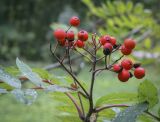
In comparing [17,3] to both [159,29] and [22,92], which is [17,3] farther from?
[22,92]

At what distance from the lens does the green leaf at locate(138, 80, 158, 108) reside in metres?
0.79

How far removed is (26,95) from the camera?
697 mm

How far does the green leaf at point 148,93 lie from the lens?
2.59 feet

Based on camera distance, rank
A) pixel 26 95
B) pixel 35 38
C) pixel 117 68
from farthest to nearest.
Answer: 1. pixel 35 38
2. pixel 117 68
3. pixel 26 95

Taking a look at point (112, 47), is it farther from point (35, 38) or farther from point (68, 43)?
point (35, 38)

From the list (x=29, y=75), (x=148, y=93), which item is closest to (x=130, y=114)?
(x=148, y=93)

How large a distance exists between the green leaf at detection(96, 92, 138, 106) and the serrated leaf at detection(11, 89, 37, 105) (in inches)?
6.1

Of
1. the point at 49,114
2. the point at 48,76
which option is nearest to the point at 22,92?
the point at 48,76

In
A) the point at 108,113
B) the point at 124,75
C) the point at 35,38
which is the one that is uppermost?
the point at 124,75

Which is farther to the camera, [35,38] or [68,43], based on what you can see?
[35,38]

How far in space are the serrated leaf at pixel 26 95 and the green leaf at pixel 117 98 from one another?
154 millimetres

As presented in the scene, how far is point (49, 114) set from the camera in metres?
6.50

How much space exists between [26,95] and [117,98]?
0.20 meters

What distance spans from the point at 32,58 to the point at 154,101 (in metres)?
11.3
